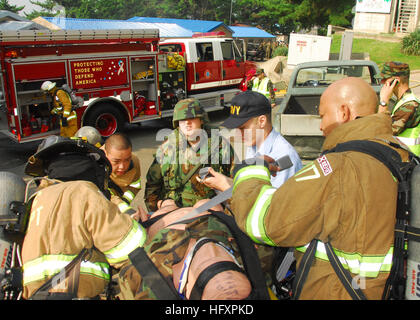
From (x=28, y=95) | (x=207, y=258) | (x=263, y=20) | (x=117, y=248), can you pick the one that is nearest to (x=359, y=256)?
(x=207, y=258)

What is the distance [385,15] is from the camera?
24969 mm

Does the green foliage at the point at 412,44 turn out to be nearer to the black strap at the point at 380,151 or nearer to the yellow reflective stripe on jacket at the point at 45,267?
the black strap at the point at 380,151

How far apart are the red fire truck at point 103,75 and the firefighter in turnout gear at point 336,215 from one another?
7.03 metres

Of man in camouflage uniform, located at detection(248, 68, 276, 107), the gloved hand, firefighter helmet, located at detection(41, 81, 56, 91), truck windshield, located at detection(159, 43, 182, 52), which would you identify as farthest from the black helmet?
truck windshield, located at detection(159, 43, 182, 52)

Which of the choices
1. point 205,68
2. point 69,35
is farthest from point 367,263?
point 205,68

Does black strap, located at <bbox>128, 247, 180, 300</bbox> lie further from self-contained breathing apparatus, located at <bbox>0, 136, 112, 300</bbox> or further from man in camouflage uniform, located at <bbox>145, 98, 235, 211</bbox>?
man in camouflage uniform, located at <bbox>145, 98, 235, 211</bbox>

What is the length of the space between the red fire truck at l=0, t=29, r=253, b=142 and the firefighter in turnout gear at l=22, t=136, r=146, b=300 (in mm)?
6335

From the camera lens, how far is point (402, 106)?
3.94 metres

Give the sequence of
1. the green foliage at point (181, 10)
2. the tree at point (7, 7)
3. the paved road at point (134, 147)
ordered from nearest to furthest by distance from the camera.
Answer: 1. the paved road at point (134, 147)
2. the tree at point (7, 7)
3. the green foliage at point (181, 10)

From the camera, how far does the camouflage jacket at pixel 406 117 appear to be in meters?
3.88

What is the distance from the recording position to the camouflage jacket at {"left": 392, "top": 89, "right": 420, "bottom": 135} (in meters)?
3.88

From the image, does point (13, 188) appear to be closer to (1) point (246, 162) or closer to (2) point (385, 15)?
(1) point (246, 162)

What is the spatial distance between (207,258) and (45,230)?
0.76 metres

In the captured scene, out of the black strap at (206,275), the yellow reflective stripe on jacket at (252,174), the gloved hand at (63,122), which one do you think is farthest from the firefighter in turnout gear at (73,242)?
the gloved hand at (63,122)
